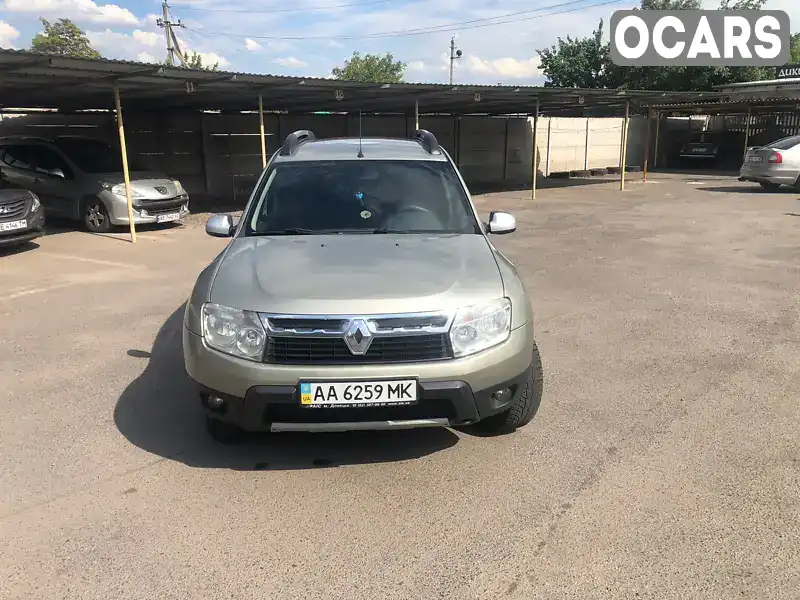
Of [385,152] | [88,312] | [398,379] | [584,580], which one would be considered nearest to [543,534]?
[584,580]

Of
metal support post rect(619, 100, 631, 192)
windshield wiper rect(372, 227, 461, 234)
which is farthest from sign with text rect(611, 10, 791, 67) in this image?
windshield wiper rect(372, 227, 461, 234)

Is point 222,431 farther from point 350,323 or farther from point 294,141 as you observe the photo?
point 294,141

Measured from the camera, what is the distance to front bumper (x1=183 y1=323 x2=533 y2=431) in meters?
3.01

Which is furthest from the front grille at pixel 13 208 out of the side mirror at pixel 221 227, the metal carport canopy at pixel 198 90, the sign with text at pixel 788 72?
the sign with text at pixel 788 72

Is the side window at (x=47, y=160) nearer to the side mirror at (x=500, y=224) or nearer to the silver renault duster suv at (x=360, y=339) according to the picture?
the silver renault duster suv at (x=360, y=339)

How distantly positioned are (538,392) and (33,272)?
7.57 m

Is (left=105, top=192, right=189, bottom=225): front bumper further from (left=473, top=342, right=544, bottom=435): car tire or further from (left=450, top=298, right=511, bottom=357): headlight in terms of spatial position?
(left=450, top=298, right=511, bottom=357): headlight

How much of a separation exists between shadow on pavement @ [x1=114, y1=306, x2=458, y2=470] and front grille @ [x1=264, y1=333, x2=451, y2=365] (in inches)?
29.6

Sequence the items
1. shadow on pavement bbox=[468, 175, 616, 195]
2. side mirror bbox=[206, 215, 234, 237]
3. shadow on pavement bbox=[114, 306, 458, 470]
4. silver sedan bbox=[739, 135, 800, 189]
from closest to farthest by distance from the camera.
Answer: shadow on pavement bbox=[114, 306, 458, 470]
side mirror bbox=[206, 215, 234, 237]
silver sedan bbox=[739, 135, 800, 189]
shadow on pavement bbox=[468, 175, 616, 195]

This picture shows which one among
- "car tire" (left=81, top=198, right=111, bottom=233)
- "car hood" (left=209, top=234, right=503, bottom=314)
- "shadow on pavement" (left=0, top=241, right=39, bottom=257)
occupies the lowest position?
"shadow on pavement" (left=0, top=241, right=39, bottom=257)

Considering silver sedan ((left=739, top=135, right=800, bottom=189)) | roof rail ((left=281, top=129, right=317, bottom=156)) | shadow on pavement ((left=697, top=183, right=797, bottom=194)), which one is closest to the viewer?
roof rail ((left=281, top=129, right=317, bottom=156))

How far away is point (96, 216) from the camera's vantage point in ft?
39.1

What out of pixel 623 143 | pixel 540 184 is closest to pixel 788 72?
A: pixel 540 184

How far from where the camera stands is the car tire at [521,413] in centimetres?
364
